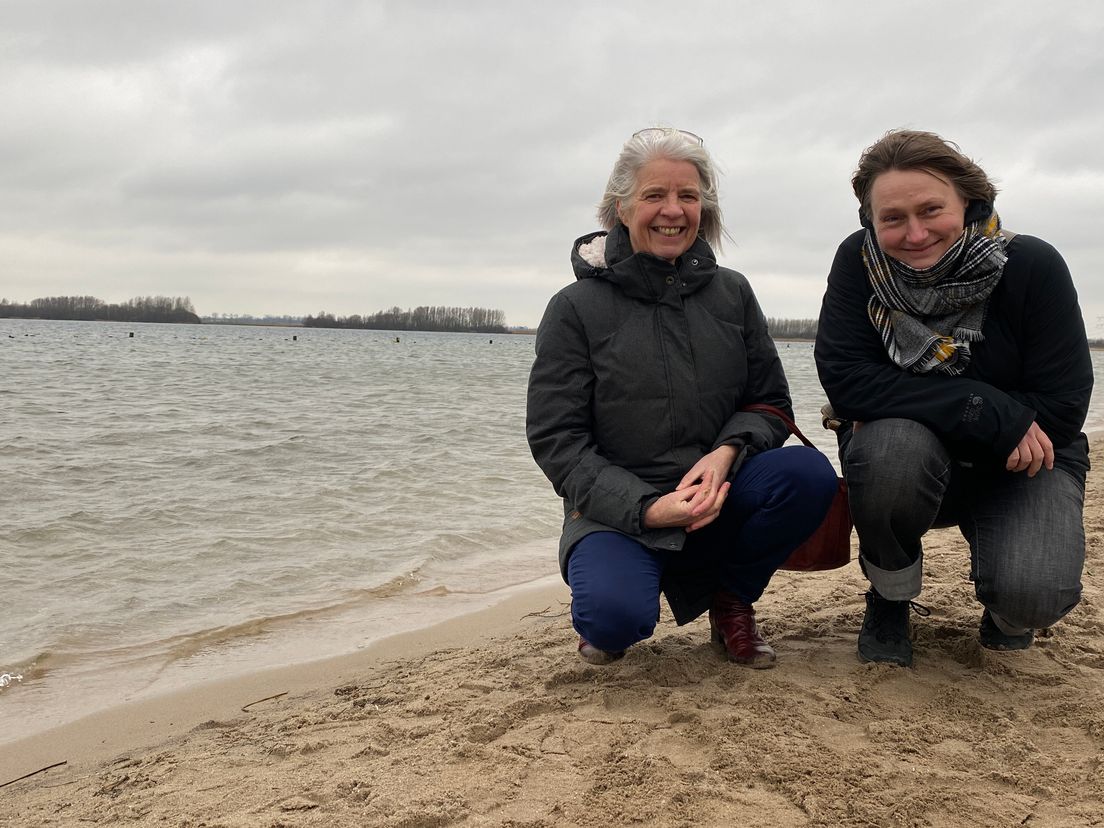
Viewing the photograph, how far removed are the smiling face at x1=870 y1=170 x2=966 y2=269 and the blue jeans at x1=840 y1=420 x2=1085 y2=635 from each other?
1.70ft

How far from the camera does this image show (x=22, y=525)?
Result: 18.1 feet

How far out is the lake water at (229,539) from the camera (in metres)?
3.64

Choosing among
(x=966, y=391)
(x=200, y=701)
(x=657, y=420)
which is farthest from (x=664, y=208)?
(x=200, y=701)

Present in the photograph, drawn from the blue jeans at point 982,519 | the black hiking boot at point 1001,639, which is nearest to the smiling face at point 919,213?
the blue jeans at point 982,519

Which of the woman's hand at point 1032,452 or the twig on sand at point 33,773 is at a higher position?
the woman's hand at point 1032,452

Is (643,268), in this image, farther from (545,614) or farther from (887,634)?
(545,614)

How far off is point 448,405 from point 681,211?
12314 mm

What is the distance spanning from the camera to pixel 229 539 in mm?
5371

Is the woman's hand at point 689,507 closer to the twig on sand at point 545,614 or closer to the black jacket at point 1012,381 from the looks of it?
the black jacket at point 1012,381

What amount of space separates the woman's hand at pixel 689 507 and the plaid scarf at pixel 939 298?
70cm

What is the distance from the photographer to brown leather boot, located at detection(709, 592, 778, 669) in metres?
2.66

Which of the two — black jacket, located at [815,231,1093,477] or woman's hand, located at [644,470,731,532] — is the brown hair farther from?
woman's hand, located at [644,470,731,532]

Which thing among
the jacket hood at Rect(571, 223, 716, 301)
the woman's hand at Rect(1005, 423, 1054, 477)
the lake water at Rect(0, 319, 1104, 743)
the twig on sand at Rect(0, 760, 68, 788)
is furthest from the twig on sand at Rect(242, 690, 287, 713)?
the woman's hand at Rect(1005, 423, 1054, 477)

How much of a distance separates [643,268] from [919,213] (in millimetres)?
809
